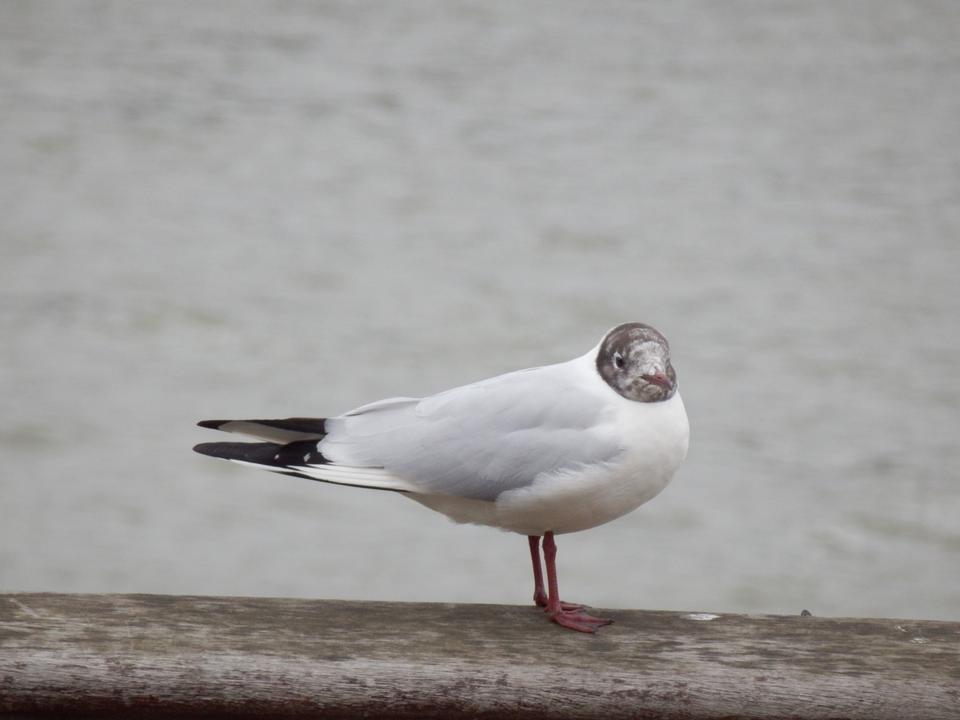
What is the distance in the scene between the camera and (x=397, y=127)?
12211 millimetres

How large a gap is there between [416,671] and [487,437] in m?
0.60

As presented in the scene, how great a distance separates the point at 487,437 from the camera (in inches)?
99.3

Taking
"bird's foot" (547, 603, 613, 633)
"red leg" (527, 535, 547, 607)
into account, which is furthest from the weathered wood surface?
"red leg" (527, 535, 547, 607)

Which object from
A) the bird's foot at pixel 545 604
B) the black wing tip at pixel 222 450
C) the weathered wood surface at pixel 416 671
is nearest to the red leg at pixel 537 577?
the bird's foot at pixel 545 604

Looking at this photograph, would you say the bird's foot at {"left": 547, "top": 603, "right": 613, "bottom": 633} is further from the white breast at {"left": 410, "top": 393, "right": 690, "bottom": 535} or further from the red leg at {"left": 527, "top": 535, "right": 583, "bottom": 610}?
the white breast at {"left": 410, "top": 393, "right": 690, "bottom": 535}

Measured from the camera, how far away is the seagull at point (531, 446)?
7.76ft

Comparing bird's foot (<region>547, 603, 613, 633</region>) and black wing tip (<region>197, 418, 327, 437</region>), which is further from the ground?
black wing tip (<region>197, 418, 327, 437</region>)

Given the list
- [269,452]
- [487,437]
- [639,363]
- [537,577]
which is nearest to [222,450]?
[269,452]

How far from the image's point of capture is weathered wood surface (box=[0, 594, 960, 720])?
1972 mm

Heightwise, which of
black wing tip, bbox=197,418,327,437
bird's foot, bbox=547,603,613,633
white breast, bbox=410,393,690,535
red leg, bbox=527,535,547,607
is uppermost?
black wing tip, bbox=197,418,327,437

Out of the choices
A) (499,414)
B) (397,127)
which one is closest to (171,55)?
(397,127)

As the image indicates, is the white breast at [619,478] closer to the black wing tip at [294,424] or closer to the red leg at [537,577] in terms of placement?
the red leg at [537,577]

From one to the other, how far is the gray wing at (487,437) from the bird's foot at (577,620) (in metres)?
0.23

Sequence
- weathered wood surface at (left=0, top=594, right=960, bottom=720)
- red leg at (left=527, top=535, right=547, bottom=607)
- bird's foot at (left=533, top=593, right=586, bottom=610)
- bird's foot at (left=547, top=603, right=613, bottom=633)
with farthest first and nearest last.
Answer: red leg at (left=527, top=535, right=547, bottom=607)
bird's foot at (left=533, top=593, right=586, bottom=610)
bird's foot at (left=547, top=603, right=613, bottom=633)
weathered wood surface at (left=0, top=594, right=960, bottom=720)
